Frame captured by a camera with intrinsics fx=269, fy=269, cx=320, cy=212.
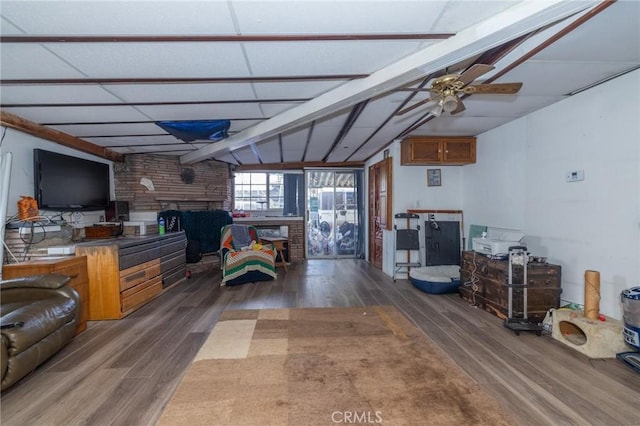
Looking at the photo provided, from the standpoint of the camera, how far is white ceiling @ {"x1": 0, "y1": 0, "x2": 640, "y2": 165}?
1570mm

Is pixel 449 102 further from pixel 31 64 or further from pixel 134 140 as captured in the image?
pixel 134 140

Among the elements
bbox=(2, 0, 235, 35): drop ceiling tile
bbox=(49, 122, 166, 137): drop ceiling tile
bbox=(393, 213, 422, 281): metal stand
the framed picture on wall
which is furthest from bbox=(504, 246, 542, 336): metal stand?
bbox=(49, 122, 166, 137): drop ceiling tile

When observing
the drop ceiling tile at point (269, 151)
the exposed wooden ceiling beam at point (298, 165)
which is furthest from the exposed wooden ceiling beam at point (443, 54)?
the exposed wooden ceiling beam at point (298, 165)

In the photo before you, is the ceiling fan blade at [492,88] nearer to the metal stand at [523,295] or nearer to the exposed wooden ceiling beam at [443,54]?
the exposed wooden ceiling beam at [443,54]

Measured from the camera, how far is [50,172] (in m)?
3.24

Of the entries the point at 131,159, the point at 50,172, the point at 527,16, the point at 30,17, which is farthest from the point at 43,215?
the point at 527,16

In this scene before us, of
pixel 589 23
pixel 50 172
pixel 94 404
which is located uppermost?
pixel 589 23

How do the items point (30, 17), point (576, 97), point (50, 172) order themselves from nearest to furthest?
point (30, 17)
point (576, 97)
point (50, 172)

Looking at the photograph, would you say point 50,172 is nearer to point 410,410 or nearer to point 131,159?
point 131,159

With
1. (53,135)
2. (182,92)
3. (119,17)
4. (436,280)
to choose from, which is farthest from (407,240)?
(53,135)

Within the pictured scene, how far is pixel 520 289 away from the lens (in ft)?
9.41

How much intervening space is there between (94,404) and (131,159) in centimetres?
406

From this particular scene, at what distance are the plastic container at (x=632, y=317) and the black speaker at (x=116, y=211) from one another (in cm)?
609

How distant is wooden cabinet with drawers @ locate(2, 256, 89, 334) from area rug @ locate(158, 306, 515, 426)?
1.45m
